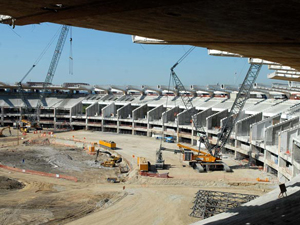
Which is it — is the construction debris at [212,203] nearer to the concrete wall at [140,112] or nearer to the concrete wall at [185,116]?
the concrete wall at [185,116]

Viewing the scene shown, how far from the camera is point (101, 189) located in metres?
25.2

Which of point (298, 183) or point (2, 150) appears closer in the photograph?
point (298, 183)

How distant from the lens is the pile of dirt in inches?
983

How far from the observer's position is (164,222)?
61.5 feet

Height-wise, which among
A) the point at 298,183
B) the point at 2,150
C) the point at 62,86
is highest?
the point at 62,86

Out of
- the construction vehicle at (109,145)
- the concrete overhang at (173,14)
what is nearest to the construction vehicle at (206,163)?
the construction vehicle at (109,145)

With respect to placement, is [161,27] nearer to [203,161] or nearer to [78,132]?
[203,161]

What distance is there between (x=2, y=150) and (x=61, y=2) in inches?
1654

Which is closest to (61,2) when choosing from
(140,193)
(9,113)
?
(140,193)

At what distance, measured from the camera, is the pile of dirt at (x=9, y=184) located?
82.0ft

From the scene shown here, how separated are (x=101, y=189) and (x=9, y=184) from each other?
727 centimetres

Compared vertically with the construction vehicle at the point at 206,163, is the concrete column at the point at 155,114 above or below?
above

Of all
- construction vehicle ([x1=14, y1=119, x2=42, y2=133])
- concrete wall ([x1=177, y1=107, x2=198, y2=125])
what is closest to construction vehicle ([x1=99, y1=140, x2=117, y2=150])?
concrete wall ([x1=177, y1=107, x2=198, y2=125])

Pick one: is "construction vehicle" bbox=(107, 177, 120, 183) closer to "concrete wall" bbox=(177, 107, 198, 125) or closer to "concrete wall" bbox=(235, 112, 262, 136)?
"concrete wall" bbox=(235, 112, 262, 136)
